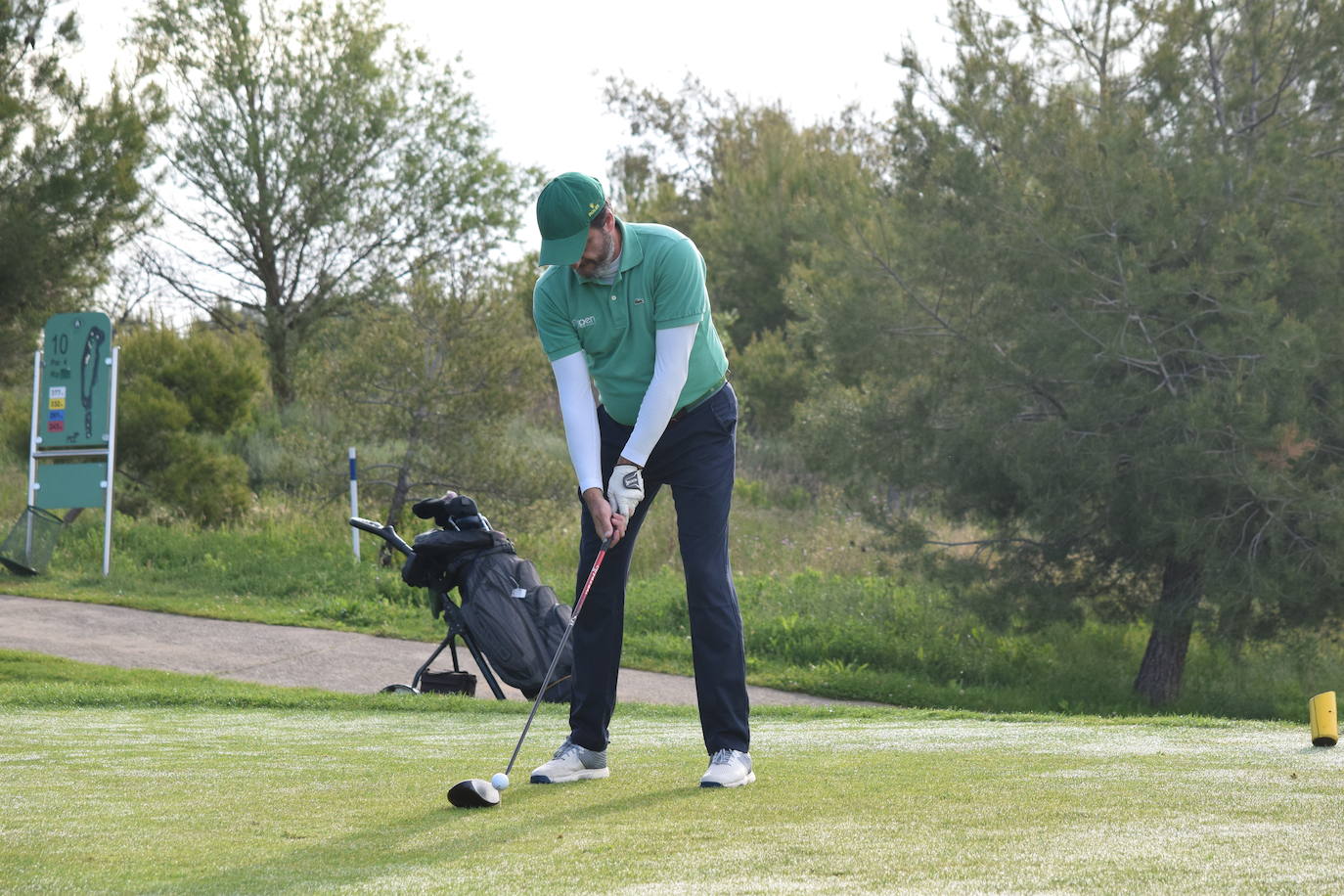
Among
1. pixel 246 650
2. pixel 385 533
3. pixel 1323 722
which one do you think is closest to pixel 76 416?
pixel 246 650

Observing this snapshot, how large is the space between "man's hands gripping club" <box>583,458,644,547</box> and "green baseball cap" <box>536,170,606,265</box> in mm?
665

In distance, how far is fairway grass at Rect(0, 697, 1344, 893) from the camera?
2.96 m

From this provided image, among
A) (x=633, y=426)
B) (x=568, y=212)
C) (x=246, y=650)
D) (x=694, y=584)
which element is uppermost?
(x=568, y=212)

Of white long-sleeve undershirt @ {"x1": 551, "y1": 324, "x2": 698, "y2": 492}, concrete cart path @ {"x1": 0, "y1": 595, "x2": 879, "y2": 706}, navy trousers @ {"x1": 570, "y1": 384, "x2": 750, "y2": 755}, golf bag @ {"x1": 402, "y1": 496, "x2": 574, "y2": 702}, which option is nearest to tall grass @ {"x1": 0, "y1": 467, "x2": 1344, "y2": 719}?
concrete cart path @ {"x1": 0, "y1": 595, "x2": 879, "y2": 706}

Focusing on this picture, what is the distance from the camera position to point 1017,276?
13125mm

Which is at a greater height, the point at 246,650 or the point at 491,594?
the point at 491,594

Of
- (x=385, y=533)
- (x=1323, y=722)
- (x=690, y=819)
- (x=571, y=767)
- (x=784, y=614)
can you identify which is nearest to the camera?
(x=690, y=819)

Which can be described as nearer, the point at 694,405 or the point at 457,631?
the point at 694,405

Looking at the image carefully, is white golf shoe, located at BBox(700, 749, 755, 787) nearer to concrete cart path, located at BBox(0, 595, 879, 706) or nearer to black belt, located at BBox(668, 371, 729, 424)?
black belt, located at BBox(668, 371, 729, 424)

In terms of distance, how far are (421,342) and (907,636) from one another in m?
6.75

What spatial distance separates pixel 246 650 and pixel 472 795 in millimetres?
9227

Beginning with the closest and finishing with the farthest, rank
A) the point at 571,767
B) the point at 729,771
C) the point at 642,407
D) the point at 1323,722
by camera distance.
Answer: the point at 729,771
the point at 642,407
the point at 571,767
the point at 1323,722

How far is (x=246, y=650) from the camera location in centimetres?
1266

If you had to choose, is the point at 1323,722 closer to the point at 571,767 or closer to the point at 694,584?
the point at 694,584
